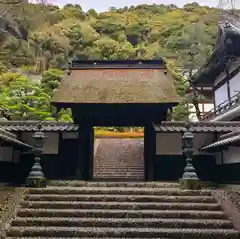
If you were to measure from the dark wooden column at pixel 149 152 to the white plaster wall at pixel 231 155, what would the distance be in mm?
2591

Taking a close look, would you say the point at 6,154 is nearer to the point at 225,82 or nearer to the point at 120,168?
the point at 120,168

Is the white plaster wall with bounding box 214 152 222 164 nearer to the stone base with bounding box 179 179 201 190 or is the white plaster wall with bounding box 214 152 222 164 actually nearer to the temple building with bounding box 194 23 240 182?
the temple building with bounding box 194 23 240 182

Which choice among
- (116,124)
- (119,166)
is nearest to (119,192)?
(116,124)

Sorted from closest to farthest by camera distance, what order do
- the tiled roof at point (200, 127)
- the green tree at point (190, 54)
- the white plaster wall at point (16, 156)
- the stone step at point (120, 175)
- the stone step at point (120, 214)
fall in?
→ the stone step at point (120, 214)
the white plaster wall at point (16, 156)
the tiled roof at point (200, 127)
the stone step at point (120, 175)
the green tree at point (190, 54)

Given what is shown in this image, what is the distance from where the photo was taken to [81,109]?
38.3 ft

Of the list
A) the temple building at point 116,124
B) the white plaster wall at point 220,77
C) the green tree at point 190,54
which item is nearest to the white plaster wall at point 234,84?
the white plaster wall at point 220,77

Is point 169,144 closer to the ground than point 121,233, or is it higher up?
higher up

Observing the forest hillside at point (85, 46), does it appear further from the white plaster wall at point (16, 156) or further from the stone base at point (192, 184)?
the stone base at point (192, 184)

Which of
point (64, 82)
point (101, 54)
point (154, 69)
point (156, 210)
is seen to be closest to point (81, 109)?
point (64, 82)

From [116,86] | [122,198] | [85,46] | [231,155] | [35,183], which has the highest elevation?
[85,46]

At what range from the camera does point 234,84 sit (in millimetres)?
18047

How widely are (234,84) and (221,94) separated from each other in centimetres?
238

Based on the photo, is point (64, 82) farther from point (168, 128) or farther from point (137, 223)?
point (137, 223)

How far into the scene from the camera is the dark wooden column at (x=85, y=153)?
11766 mm
